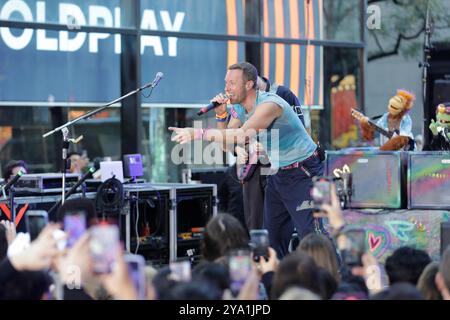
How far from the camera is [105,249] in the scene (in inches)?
130

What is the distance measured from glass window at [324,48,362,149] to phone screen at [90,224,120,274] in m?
9.92

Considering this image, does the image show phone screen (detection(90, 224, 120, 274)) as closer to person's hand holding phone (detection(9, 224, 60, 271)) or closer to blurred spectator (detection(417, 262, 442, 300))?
person's hand holding phone (detection(9, 224, 60, 271))

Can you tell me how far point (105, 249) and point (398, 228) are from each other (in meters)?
4.92

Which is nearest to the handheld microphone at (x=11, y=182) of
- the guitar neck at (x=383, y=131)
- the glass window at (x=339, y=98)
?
the guitar neck at (x=383, y=131)

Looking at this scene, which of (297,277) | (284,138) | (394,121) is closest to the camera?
(297,277)

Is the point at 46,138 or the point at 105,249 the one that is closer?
the point at 105,249

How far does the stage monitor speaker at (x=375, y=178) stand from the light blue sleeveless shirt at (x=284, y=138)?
792 millimetres

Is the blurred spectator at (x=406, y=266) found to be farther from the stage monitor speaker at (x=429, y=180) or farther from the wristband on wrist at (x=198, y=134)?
the stage monitor speaker at (x=429, y=180)

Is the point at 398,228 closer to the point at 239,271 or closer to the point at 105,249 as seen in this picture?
the point at 239,271

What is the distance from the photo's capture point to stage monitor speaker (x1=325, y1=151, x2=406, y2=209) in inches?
312

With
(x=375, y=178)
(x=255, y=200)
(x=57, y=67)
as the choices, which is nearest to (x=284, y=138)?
(x=375, y=178)

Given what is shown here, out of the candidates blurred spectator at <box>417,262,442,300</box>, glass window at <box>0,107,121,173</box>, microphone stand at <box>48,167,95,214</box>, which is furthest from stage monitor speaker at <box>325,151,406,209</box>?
glass window at <box>0,107,121,173</box>

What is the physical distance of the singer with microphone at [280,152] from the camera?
7.09 m
